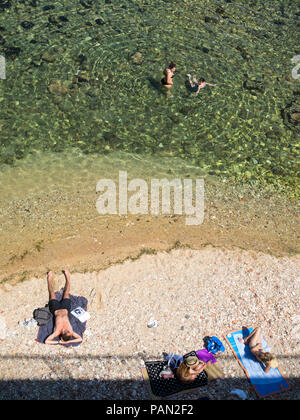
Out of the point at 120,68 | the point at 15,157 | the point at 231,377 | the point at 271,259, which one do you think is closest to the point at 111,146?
the point at 15,157

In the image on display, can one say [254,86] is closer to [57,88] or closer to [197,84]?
[197,84]

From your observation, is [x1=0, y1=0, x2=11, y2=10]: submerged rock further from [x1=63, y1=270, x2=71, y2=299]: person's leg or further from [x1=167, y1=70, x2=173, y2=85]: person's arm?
[x1=63, y1=270, x2=71, y2=299]: person's leg

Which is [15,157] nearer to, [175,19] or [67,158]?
[67,158]

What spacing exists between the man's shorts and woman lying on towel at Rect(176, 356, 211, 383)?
322 cm

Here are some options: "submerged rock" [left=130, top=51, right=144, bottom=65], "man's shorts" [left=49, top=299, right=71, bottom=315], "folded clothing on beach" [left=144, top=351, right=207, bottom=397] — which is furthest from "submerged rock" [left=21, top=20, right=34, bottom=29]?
"folded clothing on beach" [left=144, top=351, right=207, bottom=397]

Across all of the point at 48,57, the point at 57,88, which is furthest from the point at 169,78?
the point at 48,57

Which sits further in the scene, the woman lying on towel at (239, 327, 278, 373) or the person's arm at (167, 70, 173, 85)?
the person's arm at (167, 70, 173, 85)

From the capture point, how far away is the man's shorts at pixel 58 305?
391 inches

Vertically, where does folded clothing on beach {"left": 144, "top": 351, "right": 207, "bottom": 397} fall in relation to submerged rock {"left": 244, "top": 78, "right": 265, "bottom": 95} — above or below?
below

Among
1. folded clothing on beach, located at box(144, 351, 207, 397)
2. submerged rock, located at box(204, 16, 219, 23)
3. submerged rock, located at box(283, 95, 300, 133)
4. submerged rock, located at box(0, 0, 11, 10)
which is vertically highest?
submerged rock, located at box(0, 0, 11, 10)

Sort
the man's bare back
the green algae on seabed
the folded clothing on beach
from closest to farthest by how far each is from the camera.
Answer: the folded clothing on beach < the man's bare back < the green algae on seabed

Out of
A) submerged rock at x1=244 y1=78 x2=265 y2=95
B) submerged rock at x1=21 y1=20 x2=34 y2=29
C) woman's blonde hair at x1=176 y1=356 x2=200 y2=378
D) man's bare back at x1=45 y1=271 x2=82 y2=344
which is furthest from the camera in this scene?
submerged rock at x1=21 y1=20 x2=34 y2=29

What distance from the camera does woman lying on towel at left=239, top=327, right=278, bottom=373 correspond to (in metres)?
9.34

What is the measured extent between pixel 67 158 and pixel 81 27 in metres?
8.48
